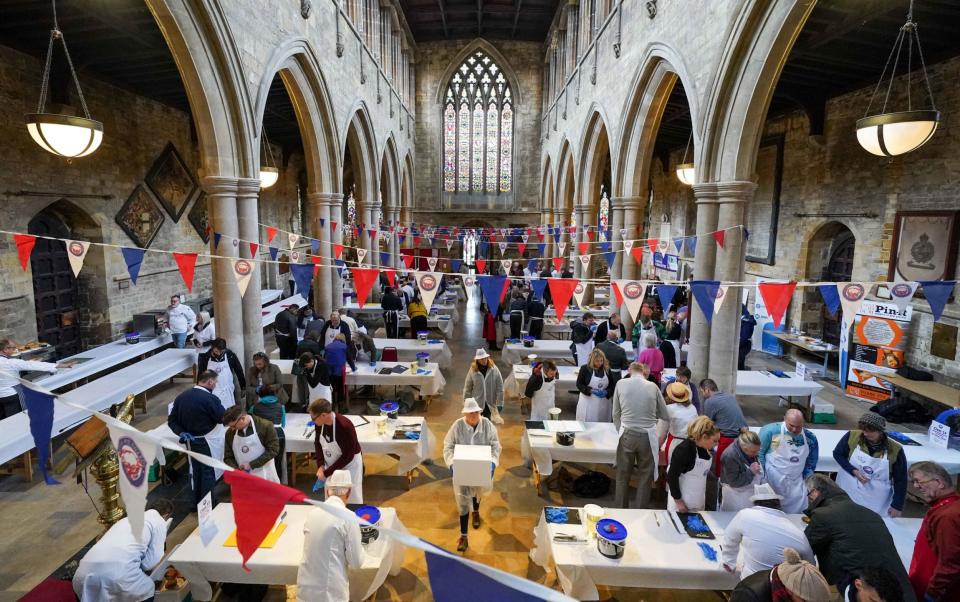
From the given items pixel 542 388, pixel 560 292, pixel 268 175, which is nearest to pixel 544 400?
pixel 542 388

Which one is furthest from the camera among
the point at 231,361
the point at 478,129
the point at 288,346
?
the point at 478,129

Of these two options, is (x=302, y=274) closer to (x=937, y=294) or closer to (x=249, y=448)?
(x=249, y=448)

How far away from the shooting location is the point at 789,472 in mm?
4535

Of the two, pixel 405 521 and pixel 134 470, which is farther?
pixel 405 521

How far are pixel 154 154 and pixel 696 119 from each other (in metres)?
11.6

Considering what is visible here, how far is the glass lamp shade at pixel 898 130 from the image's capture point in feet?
16.0

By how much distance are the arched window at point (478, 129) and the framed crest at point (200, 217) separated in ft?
46.9

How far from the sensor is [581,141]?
1612cm

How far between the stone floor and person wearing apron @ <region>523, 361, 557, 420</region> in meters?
0.73

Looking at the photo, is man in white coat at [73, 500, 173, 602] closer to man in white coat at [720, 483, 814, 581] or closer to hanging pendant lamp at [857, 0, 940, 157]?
man in white coat at [720, 483, 814, 581]

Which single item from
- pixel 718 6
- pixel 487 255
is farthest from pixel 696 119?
pixel 487 255

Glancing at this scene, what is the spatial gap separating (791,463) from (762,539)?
1.54m

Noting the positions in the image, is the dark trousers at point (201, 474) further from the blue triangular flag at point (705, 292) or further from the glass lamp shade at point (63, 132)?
the blue triangular flag at point (705, 292)

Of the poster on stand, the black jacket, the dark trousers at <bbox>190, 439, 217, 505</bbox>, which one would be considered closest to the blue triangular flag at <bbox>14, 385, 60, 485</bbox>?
the dark trousers at <bbox>190, 439, 217, 505</bbox>
